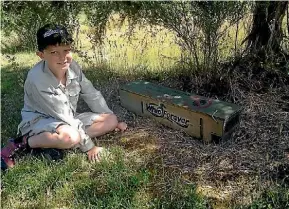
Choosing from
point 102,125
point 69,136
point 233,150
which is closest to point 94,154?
point 69,136

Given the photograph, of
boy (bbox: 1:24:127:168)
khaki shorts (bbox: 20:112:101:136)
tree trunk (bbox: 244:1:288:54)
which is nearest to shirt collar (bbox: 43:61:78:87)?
boy (bbox: 1:24:127:168)

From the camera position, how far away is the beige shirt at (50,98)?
10.3 ft

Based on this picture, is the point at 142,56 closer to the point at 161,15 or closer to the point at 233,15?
the point at 161,15

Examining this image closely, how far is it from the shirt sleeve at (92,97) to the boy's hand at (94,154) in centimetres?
46

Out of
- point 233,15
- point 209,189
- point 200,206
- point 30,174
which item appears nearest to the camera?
point 200,206

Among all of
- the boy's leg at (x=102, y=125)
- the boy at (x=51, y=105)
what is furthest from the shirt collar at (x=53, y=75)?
the boy's leg at (x=102, y=125)

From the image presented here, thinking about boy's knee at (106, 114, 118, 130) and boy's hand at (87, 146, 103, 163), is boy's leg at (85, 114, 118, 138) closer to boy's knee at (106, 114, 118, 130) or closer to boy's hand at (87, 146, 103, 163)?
boy's knee at (106, 114, 118, 130)

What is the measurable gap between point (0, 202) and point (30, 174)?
29cm

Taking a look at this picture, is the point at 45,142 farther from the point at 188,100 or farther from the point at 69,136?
the point at 188,100

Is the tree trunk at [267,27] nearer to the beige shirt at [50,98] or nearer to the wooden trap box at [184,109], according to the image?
the wooden trap box at [184,109]

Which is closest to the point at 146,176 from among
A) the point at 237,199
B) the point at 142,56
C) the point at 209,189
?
the point at 209,189

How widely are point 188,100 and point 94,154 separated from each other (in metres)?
0.90

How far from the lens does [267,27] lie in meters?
4.02

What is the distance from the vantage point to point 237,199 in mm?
2684
